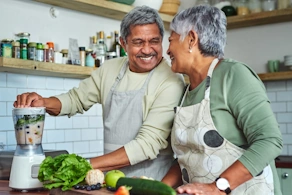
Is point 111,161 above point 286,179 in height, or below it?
above

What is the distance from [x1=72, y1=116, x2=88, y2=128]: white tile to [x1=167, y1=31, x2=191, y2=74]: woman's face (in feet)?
6.86

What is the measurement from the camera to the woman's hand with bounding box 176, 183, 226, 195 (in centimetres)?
169

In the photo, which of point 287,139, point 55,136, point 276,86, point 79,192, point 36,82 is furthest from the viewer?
point 276,86

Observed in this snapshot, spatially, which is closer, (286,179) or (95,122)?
(286,179)

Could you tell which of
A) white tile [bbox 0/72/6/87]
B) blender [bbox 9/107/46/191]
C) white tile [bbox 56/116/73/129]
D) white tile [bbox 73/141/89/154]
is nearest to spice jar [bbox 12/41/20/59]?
white tile [bbox 0/72/6/87]

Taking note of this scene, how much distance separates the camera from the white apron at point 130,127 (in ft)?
7.78

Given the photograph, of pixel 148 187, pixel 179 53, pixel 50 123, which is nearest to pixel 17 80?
pixel 50 123

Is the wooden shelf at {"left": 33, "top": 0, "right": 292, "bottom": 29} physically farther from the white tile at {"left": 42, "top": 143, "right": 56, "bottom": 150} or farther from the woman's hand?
the woman's hand

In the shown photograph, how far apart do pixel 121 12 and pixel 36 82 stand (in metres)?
0.98

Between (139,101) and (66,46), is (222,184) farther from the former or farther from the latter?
(66,46)

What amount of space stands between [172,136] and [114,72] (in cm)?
57

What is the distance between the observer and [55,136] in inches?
154

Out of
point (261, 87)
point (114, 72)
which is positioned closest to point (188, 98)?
point (261, 87)

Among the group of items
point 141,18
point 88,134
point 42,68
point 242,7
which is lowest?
point 88,134
